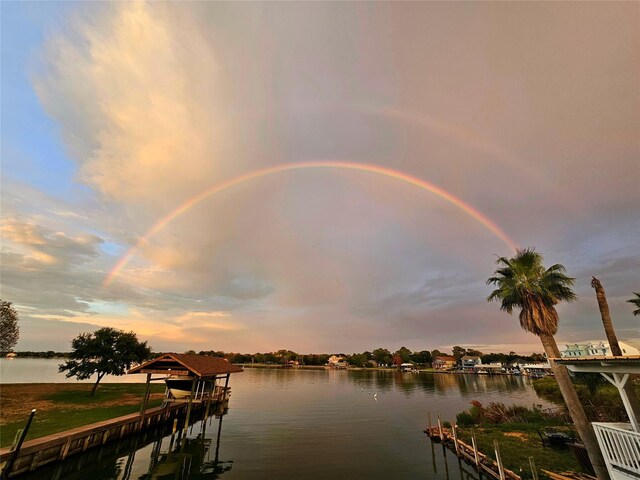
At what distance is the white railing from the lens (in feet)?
36.9

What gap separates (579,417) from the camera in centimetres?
1844

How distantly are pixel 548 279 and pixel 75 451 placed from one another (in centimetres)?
3433

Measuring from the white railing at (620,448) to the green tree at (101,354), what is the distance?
154ft

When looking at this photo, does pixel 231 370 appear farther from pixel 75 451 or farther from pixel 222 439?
pixel 75 451

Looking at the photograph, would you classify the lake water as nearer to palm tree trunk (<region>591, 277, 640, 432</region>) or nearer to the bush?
the bush

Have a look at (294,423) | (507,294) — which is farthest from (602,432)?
(294,423)

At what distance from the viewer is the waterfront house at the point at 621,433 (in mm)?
11305

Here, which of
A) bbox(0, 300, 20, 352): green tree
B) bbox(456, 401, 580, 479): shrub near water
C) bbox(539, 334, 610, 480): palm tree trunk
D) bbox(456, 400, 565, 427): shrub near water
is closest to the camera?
bbox(539, 334, 610, 480): palm tree trunk

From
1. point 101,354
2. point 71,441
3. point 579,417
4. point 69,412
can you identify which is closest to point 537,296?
point 579,417

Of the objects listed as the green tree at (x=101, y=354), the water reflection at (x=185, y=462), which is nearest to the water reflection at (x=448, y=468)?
the water reflection at (x=185, y=462)

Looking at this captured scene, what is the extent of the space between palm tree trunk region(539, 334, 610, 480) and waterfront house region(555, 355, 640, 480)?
3012 millimetres

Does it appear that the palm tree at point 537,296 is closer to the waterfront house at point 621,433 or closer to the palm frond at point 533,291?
the palm frond at point 533,291

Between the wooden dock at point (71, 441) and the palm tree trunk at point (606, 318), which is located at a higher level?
the palm tree trunk at point (606, 318)

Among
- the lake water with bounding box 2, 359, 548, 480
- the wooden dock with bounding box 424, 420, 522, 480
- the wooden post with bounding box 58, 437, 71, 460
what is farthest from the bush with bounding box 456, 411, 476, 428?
the wooden post with bounding box 58, 437, 71, 460
